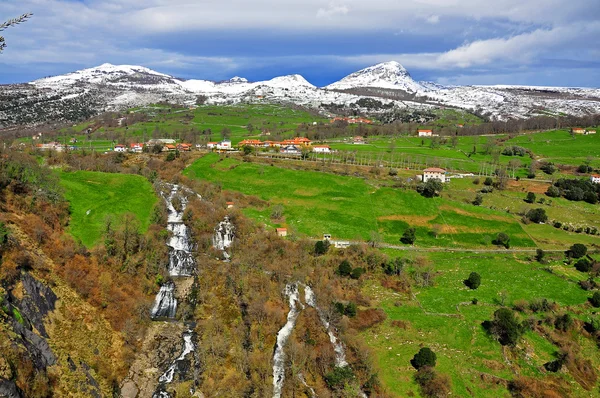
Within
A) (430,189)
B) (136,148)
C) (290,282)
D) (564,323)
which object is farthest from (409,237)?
(136,148)

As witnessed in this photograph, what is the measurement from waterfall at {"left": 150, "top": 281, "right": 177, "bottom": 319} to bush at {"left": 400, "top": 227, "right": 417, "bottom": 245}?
→ 41.3 meters

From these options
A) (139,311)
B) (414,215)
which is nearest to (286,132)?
(414,215)

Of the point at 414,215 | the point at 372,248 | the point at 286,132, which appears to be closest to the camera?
the point at 372,248

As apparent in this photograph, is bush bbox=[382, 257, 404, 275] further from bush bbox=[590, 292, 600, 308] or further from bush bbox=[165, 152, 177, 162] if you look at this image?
bush bbox=[165, 152, 177, 162]

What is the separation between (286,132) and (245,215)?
119 m

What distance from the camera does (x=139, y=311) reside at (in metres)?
46.9

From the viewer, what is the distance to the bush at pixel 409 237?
236 ft

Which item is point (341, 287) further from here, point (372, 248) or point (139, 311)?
point (139, 311)

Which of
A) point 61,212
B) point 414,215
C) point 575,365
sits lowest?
point 575,365

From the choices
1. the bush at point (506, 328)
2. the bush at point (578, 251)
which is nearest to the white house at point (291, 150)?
the bush at point (578, 251)

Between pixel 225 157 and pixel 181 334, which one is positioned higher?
pixel 225 157

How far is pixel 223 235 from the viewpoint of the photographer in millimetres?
68188

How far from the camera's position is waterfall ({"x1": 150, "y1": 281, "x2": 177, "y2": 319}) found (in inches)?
1946

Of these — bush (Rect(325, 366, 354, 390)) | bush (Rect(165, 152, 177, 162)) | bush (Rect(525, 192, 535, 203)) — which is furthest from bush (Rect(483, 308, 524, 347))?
bush (Rect(165, 152, 177, 162))
